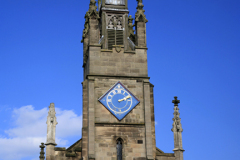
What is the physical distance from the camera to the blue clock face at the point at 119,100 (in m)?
33.3

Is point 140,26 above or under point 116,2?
under

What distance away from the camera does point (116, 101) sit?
33.6 metres

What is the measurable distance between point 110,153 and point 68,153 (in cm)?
283

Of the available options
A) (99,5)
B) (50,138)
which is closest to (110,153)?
(50,138)

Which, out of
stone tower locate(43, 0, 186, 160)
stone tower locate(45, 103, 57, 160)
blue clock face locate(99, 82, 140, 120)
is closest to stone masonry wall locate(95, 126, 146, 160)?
stone tower locate(43, 0, 186, 160)

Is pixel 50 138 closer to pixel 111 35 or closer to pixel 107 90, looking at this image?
pixel 107 90

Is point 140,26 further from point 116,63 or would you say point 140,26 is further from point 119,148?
point 119,148

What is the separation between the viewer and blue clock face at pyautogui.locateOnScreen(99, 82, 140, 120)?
109 ft

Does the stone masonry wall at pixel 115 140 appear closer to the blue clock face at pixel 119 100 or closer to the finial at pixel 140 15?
the blue clock face at pixel 119 100

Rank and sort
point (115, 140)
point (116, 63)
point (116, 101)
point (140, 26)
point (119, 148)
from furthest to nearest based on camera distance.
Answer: point (140, 26), point (116, 63), point (116, 101), point (119, 148), point (115, 140)

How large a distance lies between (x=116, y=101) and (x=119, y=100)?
0.74 feet

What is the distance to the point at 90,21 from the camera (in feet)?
117

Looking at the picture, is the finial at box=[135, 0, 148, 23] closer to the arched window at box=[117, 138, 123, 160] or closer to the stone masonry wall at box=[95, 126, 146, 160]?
the stone masonry wall at box=[95, 126, 146, 160]

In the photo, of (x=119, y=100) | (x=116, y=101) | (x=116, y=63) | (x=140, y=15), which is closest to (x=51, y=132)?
(x=116, y=101)
